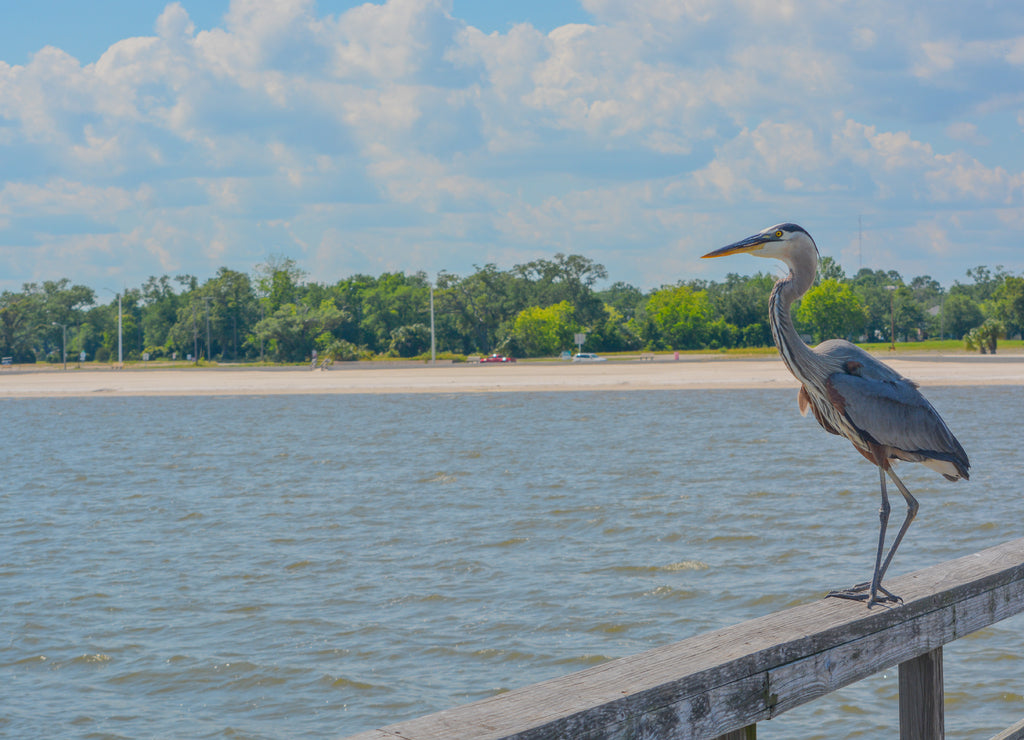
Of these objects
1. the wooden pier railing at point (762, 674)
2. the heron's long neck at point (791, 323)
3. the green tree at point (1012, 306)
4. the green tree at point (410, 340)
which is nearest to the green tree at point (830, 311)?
the green tree at point (1012, 306)

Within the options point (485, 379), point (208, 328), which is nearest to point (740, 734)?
point (485, 379)

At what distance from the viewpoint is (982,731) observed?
6.93m

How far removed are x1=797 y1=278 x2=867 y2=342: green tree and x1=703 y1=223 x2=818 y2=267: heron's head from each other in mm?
91821

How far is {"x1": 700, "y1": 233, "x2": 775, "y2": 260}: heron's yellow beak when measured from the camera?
3.29 m

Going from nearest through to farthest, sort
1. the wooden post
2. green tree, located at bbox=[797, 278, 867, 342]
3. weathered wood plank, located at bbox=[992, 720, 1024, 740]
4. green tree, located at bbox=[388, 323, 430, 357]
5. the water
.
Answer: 1. the wooden post
2. weathered wood plank, located at bbox=[992, 720, 1024, 740]
3. the water
4. green tree, located at bbox=[797, 278, 867, 342]
5. green tree, located at bbox=[388, 323, 430, 357]

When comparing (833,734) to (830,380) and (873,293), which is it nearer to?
(830,380)

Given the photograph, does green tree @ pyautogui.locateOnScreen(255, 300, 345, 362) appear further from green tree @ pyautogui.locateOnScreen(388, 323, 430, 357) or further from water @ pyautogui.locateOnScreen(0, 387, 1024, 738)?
water @ pyautogui.locateOnScreen(0, 387, 1024, 738)

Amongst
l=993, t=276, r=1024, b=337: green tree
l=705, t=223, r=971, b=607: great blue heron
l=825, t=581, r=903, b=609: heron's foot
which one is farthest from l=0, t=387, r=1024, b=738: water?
l=993, t=276, r=1024, b=337: green tree

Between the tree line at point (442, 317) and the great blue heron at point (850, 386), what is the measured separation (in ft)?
261

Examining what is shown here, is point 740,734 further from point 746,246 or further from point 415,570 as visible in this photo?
point 415,570

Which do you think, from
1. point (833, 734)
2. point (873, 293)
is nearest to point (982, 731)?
point (833, 734)

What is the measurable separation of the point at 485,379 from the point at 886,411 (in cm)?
5382

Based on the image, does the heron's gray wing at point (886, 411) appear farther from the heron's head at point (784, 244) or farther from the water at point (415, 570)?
the water at point (415, 570)

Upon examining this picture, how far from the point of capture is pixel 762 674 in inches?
84.7
